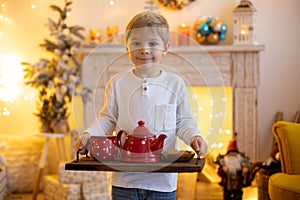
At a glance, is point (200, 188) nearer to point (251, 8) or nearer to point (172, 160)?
point (251, 8)

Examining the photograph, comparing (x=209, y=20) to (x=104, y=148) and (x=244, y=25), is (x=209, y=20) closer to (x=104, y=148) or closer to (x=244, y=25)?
(x=244, y=25)

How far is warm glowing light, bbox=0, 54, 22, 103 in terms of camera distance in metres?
3.42

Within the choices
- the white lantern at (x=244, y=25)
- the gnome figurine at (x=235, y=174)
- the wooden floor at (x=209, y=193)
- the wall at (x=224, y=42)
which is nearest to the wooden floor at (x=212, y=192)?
the wooden floor at (x=209, y=193)

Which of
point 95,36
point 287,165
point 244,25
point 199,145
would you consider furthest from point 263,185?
point 199,145

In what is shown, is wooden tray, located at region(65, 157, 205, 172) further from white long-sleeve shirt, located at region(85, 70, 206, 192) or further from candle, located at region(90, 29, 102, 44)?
candle, located at region(90, 29, 102, 44)

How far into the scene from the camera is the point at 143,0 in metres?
3.58

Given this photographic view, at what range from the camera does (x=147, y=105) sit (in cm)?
131

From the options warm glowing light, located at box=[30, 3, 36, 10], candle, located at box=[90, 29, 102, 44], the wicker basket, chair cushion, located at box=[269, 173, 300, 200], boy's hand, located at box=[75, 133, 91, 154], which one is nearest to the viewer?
boy's hand, located at box=[75, 133, 91, 154]

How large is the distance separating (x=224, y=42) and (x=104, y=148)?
243 cm

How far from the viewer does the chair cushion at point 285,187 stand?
222 centimetres

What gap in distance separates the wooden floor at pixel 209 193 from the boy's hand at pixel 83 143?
1.95m

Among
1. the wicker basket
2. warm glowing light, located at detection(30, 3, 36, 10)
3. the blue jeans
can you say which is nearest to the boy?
the blue jeans

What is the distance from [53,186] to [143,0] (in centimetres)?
141

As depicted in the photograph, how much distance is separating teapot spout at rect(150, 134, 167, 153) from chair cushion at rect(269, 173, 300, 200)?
1151 millimetres
